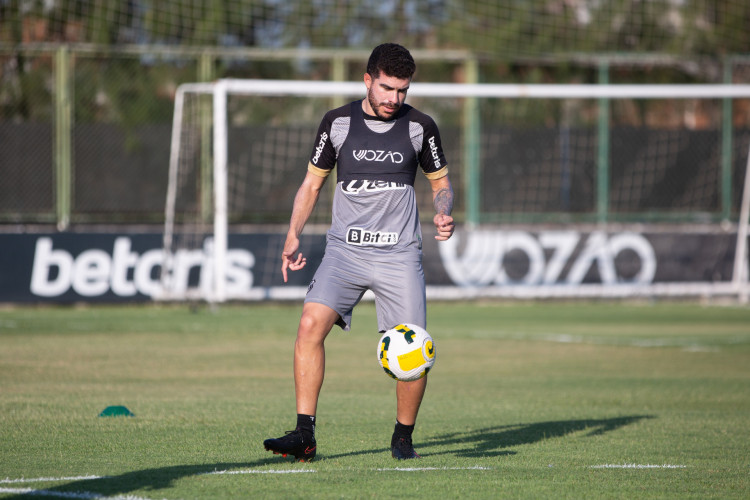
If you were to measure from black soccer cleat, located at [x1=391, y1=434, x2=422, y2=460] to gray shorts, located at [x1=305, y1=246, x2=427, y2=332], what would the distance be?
25.2 inches

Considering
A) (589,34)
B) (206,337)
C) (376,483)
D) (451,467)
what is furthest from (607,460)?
(589,34)

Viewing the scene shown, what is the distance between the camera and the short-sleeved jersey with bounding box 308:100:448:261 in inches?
261

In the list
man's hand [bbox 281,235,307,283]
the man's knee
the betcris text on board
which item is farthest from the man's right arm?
the betcris text on board

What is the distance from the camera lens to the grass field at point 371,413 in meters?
5.90

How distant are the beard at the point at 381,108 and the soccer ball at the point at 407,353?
1218 millimetres

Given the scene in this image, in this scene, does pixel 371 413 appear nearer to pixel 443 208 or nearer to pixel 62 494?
pixel 443 208

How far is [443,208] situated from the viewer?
664 cm

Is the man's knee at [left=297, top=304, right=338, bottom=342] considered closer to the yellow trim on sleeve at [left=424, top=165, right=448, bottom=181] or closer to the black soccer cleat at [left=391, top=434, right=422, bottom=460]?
the black soccer cleat at [left=391, top=434, right=422, bottom=460]

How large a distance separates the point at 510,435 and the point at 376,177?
2149 millimetres

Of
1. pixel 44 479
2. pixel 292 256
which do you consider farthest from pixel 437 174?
pixel 44 479

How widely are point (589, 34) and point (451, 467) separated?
Result: 20050 millimetres

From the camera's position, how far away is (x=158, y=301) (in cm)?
1919

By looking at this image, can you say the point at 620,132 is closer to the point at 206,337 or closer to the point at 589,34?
the point at 589,34

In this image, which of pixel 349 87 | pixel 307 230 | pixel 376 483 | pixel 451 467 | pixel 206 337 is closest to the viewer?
pixel 376 483
